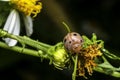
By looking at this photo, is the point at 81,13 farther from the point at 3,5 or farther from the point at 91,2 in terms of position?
the point at 3,5

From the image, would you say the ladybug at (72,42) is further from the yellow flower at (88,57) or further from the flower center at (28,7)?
the flower center at (28,7)

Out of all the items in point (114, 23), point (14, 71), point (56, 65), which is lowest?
point (56, 65)

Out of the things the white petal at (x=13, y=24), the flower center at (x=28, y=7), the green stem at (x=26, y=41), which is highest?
the flower center at (x=28, y=7)

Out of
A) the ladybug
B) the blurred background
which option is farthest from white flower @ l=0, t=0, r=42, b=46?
the blurred background

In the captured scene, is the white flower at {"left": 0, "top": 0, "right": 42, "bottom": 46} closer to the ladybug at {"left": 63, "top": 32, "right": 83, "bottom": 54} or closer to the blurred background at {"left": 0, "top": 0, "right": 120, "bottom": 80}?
the ladybug at {"left": 63, "top": 32, "right": 83, "bottom": 54}

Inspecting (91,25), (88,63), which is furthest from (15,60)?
(88,63)

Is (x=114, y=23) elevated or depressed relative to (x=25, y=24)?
elevated

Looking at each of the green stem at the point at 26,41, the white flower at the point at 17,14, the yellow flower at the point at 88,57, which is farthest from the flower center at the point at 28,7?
the yellow flower at the point at 88,57
